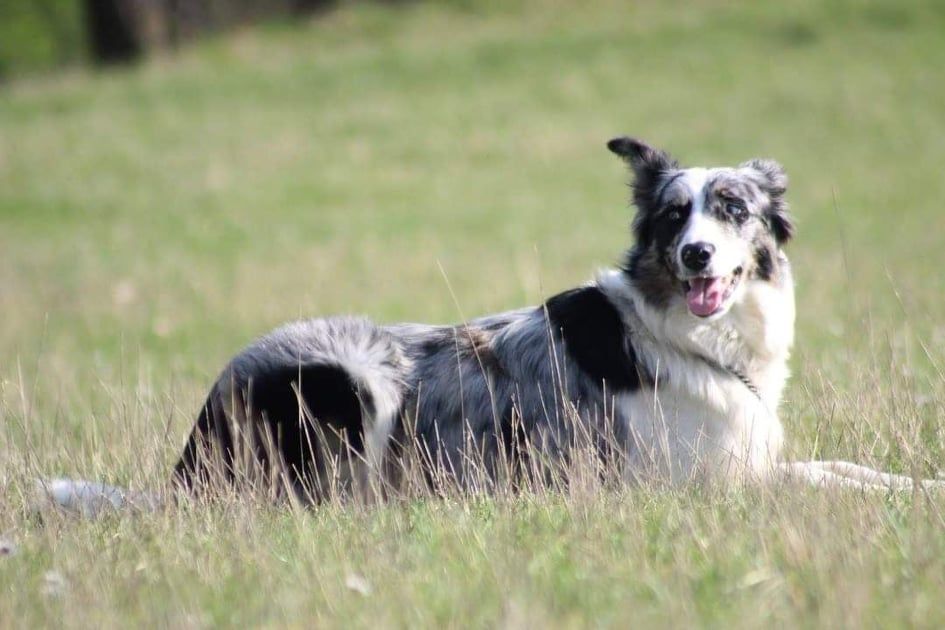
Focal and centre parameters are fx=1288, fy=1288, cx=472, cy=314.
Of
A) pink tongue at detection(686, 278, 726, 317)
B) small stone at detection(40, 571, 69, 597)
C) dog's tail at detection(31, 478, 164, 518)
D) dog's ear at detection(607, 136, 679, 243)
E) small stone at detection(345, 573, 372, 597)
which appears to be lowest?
dog's tail at detection(31, 478, 164, 518)

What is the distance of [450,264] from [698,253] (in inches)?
459

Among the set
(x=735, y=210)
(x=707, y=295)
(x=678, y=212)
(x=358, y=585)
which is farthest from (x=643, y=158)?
(x=358, y=585)

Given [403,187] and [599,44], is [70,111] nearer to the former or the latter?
[403,187]

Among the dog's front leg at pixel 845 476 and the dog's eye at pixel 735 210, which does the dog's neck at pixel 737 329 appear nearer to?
the dog's eye at pixel 735 210

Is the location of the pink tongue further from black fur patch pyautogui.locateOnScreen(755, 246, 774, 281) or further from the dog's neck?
black fur patch pyautogui.locateOnScreen(755, 246, 774, 281)

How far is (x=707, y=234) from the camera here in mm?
6309

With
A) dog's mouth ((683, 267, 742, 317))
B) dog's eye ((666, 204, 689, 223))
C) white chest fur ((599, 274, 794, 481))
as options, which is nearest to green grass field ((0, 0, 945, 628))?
white chest fur ((599, 274, 794, 481))

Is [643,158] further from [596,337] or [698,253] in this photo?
[596,337]

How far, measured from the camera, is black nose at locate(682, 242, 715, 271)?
20.5 feet

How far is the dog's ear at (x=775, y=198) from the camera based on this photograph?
6754 mm

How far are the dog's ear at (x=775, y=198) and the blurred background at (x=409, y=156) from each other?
197cm

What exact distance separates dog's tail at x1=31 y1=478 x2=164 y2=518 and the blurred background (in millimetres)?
2131

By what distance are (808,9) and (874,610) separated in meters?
28.3

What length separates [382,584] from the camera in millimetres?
4672
